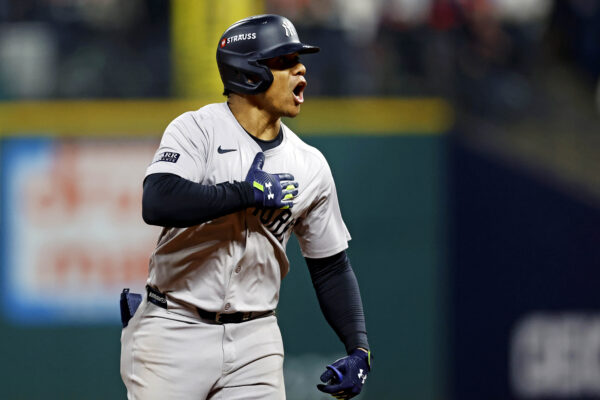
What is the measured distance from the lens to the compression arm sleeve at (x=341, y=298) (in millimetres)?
3848

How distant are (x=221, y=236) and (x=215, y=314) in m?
0.27

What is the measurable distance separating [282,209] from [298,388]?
450cm

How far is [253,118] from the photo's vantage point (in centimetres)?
375

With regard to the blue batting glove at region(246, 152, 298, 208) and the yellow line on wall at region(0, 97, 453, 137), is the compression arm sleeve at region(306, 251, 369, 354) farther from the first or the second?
the yellow line on wall at region(0, 97, 453, 137)

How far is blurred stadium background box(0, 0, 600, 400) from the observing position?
7.66 meters

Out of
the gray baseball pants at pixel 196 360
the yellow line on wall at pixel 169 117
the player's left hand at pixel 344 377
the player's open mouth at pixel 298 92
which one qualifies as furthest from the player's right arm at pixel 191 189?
the yellow line on wall at pixel 169 117

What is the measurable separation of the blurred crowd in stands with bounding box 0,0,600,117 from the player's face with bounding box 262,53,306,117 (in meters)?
3.96

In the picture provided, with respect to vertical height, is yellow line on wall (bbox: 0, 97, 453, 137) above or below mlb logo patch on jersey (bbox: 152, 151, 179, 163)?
below

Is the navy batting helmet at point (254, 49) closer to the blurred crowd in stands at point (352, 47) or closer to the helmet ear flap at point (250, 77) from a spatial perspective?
the helmet ear flap at point (250, 77)

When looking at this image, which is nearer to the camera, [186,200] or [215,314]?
[186,200]

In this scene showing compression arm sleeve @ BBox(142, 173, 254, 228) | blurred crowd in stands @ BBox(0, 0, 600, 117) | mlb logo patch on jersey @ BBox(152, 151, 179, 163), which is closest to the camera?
compression arm sleeve @ BBox(142, 173, 254, 228)

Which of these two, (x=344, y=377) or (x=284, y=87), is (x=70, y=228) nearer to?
(x=284, y=87)

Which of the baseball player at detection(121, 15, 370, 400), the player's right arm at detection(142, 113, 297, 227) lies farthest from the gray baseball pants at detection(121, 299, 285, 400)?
the player's right arm at detection(142, 113, 297, 227)

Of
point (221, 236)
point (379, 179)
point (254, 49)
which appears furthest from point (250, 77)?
point (379, 179)
